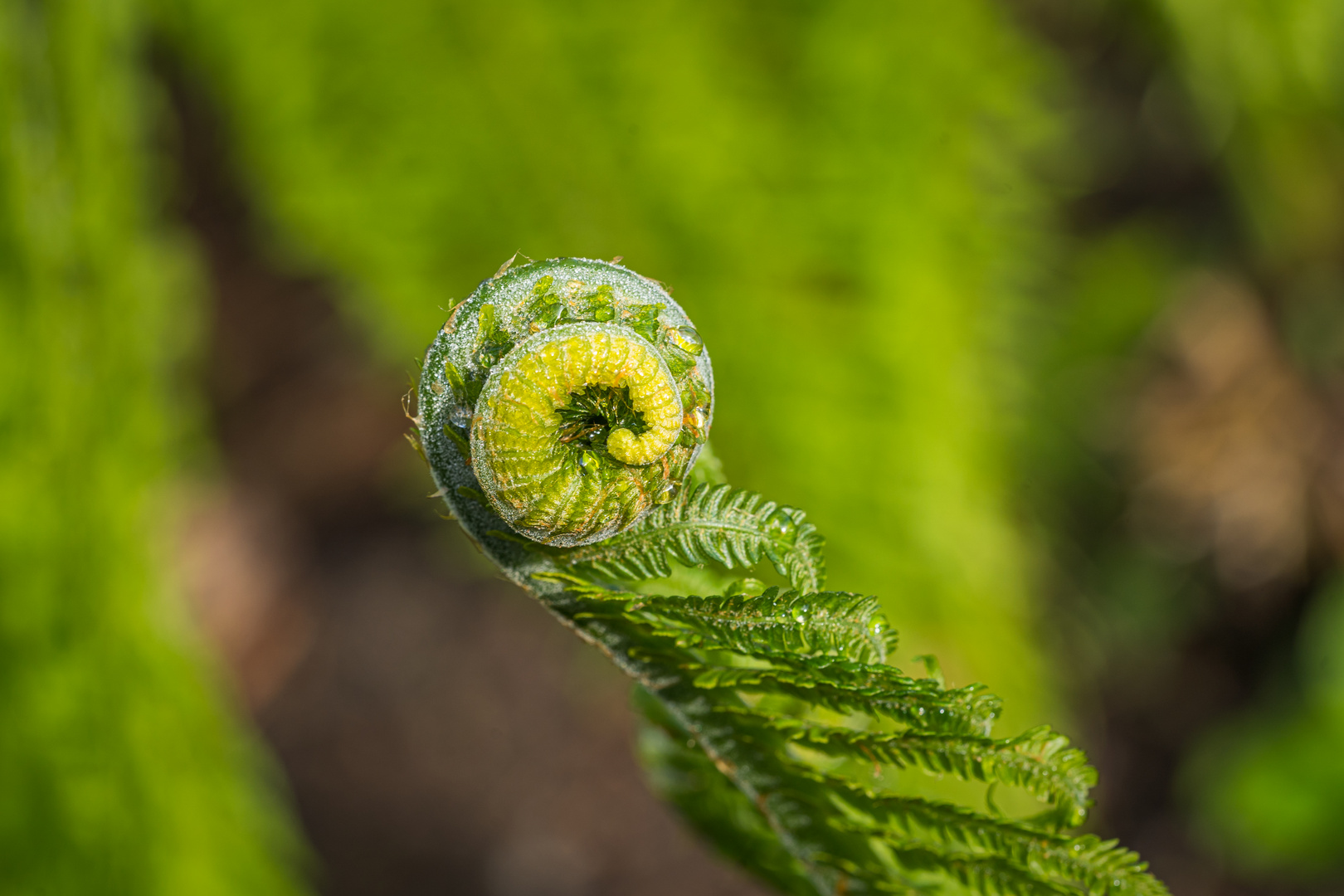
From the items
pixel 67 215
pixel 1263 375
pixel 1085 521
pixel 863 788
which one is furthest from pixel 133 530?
pixel 1263 375

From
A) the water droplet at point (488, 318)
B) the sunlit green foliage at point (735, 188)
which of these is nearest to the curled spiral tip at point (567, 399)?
the water droplet at point (488, 318)

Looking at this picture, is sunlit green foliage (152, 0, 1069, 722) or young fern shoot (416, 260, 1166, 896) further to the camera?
sunlit green foliage (152, 0, 1069, 722)

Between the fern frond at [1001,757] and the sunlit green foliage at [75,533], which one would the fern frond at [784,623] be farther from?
the sunlit green foliage at [75,533]

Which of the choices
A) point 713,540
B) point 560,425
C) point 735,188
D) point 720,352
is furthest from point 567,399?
point 735,188

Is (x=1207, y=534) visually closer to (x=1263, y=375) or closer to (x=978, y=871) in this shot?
(x=1263, y=375)

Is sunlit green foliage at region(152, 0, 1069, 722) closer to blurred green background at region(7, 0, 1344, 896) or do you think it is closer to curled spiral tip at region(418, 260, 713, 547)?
blurred green background at region(7, 0, 1344, 896)

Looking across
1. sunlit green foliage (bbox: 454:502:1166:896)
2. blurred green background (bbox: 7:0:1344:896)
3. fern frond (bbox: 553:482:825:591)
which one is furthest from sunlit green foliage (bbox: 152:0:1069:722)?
fern frond (bbox: 553:482:825:591)
